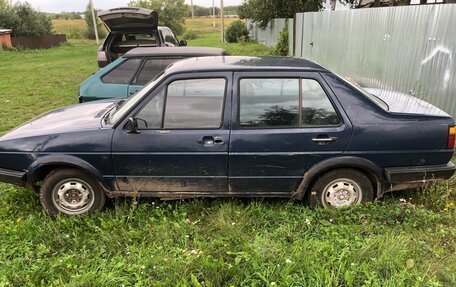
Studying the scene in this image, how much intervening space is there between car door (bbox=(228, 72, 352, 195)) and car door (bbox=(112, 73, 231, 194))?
0.13m

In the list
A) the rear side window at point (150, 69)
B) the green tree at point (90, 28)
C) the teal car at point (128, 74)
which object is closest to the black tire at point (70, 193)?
the teal car at point (128, 74)

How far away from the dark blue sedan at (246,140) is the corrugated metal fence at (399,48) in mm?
2508

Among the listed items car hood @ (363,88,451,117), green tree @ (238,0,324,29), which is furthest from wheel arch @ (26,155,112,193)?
green tree @ (238,0,324,29)

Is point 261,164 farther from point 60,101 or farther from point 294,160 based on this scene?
point 60,101

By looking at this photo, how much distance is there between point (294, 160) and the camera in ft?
11.8

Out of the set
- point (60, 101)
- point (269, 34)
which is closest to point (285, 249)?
point (60, 101)

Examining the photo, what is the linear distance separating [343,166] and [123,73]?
4.02m

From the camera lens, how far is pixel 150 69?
242 inches

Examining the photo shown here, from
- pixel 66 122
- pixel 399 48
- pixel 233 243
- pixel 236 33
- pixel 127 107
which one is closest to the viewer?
pixel 233 243

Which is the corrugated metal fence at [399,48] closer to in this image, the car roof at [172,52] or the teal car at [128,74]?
the car roof at [172,52]

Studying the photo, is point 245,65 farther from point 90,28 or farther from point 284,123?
point 90,28

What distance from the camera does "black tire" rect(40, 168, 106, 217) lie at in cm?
369

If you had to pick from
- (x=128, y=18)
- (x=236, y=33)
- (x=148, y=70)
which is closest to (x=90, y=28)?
(x=236, y=33)

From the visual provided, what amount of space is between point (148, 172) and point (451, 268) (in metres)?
2.69
